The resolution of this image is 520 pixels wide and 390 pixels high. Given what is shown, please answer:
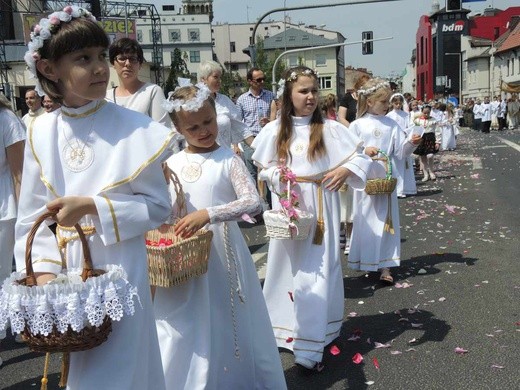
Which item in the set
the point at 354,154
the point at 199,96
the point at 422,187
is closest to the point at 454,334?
the point at 354,154

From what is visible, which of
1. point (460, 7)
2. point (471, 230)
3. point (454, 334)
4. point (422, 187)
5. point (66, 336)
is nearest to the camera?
point (66, 336)

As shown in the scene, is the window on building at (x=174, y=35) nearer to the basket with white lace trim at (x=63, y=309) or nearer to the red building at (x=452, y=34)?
the red building at (x=452, y=34)

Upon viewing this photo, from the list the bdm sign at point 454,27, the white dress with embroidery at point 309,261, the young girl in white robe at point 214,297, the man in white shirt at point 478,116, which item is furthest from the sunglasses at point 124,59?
the bdm sign at point 454,27

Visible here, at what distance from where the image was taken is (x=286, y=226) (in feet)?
14.3

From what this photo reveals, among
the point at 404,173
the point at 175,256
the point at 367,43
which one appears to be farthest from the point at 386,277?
the point at 367,43

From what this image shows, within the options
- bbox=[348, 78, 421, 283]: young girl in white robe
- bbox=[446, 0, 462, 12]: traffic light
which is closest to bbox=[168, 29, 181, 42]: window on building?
bbox=[446, 0, 462, 12]: traffic light

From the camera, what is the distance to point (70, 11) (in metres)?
2.47

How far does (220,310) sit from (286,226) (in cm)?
90

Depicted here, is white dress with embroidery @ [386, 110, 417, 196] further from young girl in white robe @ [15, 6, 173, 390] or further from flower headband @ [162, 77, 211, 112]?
young girl in white robe @ [15, 6, 173, 390]

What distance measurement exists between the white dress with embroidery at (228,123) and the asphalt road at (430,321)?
1465mm

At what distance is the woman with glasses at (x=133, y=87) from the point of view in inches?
202

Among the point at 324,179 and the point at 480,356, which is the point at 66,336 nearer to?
the point at 324,179

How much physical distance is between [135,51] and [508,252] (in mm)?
5009

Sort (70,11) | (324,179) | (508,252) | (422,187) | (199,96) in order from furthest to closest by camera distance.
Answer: (422,187)
(508,252)
(324,179)
(199,96)
(70,11)
